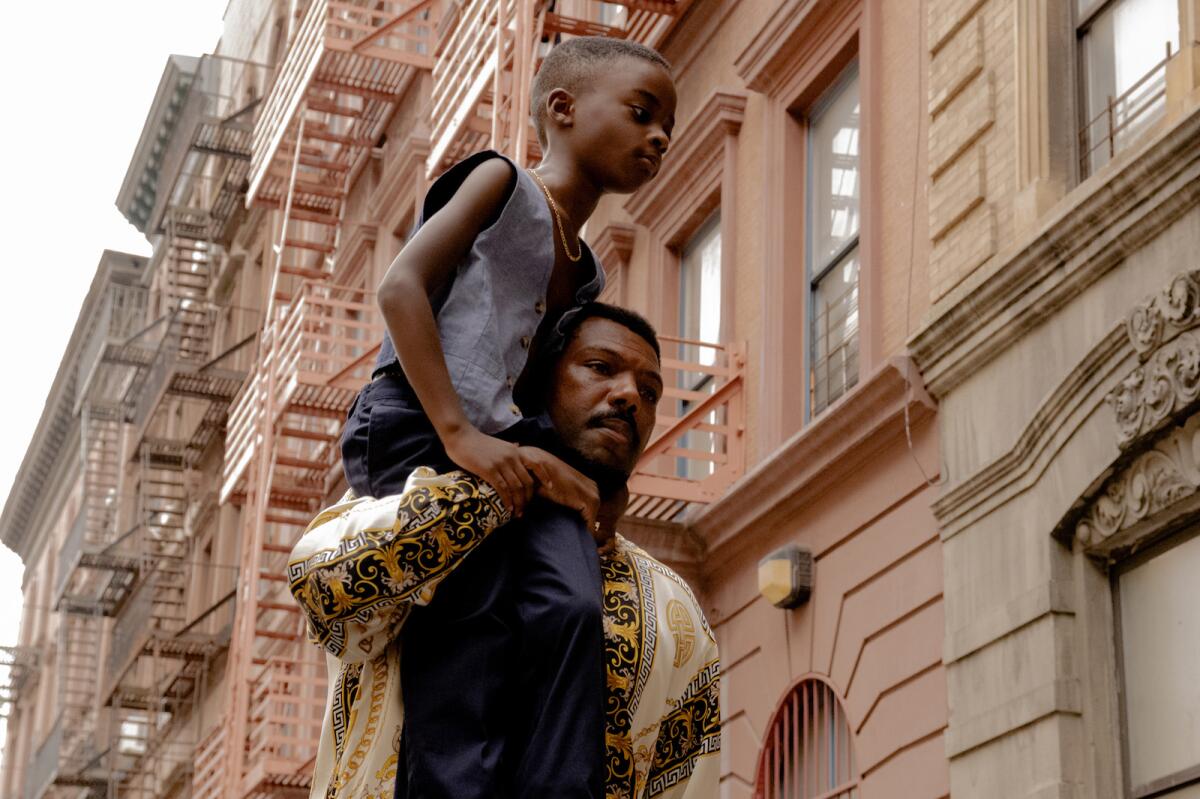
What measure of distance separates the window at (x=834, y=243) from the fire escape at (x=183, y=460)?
1889cm

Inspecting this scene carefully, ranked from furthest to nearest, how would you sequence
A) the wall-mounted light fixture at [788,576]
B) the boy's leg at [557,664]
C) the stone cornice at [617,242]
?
the stone cornice at [617,242] < the wall-mounted light fixture at [788,576] < the boy's leg at [557,664]

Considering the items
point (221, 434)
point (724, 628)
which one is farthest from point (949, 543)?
point (221, 434)

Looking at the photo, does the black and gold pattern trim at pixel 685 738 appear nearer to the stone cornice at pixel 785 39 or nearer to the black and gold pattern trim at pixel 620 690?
the black and gold pattern trim at pixel 620 690

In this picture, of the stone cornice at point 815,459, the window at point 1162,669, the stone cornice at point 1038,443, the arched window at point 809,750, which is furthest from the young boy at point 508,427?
the arched window at point 809,750

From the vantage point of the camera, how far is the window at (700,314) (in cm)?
1761

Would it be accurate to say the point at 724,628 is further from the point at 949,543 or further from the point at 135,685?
the point at 135,685

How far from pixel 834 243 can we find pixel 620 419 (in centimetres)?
1138

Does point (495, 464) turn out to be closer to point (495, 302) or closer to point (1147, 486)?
point (495, 302)

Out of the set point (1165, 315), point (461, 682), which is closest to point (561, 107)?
point (461, 682)

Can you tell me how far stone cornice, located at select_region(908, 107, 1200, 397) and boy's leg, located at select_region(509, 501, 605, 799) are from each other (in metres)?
6.58

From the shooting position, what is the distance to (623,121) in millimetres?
4758

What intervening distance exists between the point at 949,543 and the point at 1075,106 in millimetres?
2560

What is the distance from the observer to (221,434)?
37.8 m

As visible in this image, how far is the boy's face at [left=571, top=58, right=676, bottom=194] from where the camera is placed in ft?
15.6
